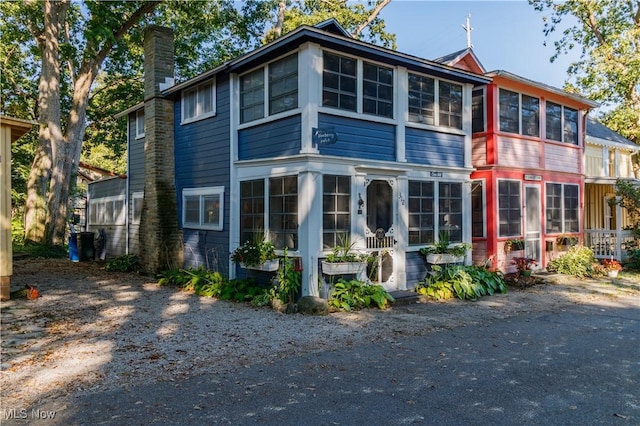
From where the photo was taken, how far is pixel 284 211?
30.8ft

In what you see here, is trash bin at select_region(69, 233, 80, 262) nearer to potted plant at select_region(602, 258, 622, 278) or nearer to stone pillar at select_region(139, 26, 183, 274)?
stone pillar at select_region(139, 26, 183, 274)

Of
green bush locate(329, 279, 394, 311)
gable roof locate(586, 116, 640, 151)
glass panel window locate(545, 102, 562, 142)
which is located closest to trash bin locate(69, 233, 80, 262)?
green bush locate(329, 279, 394, 311)

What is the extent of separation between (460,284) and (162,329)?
6.38 meters

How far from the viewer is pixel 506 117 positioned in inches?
519

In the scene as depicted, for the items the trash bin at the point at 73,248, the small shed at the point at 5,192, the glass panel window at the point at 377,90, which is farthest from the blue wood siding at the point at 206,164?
the trash bin at the point at 73,248

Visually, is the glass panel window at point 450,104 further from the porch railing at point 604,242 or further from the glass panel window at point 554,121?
the porch railing at point 604,242

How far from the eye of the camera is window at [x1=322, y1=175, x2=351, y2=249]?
9.10m

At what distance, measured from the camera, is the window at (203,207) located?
1124 centimetres

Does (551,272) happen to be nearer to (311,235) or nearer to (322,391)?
(311,235)

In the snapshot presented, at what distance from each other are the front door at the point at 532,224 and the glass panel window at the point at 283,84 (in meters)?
7.96

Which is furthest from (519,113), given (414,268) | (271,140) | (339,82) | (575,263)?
(271,140)

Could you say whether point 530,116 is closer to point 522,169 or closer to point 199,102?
point 522,169

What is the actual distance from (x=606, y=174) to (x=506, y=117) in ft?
31.6

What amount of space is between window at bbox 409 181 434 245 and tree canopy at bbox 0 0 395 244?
11.6 m
